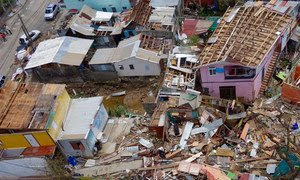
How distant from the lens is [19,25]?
55.2 metres

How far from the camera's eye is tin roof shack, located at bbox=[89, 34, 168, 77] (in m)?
40.6

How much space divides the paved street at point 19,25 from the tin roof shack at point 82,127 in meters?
17.5

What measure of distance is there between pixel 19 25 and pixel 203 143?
1355 inches

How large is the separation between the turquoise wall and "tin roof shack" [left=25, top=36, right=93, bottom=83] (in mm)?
6560

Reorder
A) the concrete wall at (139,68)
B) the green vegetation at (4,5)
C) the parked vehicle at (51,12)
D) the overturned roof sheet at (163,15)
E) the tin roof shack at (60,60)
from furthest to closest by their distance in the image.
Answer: the green vegetation at (4,5), the parked vehicle at (51,12), the overturned roof sheet at (163,15), the tin roof shack at (60,60), the concrete wall at (139,68)

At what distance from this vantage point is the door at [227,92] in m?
37.1

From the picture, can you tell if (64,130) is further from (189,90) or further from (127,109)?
(189,90)

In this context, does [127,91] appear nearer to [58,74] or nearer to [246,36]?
[58,74]

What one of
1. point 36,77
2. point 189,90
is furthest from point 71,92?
point 189,90

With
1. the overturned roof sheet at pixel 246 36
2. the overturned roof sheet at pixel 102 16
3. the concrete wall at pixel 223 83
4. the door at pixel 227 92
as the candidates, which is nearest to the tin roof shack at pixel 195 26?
the overturned roof sheet at pixel 246 36

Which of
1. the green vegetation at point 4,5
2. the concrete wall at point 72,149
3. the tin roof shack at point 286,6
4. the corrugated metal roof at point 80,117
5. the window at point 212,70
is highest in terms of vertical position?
the tin roof shack at point 286,6

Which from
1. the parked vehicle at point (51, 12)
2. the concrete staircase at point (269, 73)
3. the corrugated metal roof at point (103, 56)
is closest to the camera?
the concrete staircase at point (269, 73)

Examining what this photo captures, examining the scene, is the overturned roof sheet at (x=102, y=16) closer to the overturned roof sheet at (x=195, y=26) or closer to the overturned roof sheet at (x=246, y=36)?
the overturned roof sheet at (x=195, y=26)

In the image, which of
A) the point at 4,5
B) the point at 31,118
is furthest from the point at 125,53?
the point at 4,5
